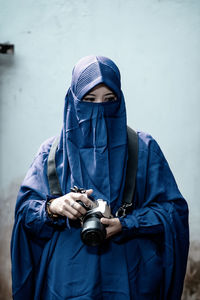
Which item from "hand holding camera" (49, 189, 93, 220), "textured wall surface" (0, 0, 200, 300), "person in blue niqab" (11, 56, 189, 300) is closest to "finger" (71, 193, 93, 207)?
"hand holding camera" (49, 189, 93, 220)

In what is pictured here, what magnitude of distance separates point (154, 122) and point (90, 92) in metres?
1.17

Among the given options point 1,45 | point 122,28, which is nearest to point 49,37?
point 1,45

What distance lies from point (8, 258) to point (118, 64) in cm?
162

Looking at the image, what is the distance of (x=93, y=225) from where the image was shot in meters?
1.13

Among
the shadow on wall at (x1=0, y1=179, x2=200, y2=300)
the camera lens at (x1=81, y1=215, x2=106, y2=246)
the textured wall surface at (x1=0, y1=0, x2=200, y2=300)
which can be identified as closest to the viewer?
the camera lens at (x1=81, y1=215, x2=106, y2=246)

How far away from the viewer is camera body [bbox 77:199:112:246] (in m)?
1.13

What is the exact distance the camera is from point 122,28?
2414 mm

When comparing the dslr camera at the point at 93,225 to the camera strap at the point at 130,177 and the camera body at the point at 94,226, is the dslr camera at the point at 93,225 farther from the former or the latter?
the camera strap at the point at 130,177

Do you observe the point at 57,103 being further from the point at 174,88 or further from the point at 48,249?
the point at 48,249

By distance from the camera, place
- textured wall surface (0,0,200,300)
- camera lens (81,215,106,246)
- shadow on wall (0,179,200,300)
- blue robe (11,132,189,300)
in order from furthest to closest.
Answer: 1. shadow on wall (0,179,200,300)
2. textured wall surface (0,0,200,300)
3. blue robe (11,132,189,300)
4. camera lens (81,215,106,246)

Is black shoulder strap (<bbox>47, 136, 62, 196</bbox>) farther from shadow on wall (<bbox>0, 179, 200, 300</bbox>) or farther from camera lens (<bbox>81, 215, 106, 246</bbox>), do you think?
shadow on wall (<bbox>0, 179, 200, 300</bbox>)

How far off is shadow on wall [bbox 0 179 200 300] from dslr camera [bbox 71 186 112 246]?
1.49 meters

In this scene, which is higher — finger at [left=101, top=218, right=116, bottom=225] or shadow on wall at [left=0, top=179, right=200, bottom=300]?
finger at [left=101, top=218, right=116, bottom=225]

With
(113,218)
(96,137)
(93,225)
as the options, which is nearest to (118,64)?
(96,137)
